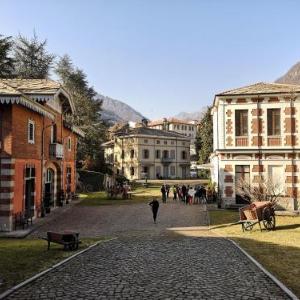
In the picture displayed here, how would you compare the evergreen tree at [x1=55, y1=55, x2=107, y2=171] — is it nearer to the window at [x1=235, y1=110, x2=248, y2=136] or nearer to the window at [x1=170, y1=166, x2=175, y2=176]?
the window at [x1=170, y1=166, x2=175, y2=176]

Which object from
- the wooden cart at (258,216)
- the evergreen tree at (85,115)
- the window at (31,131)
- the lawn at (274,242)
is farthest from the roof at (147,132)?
the wooden cart at (258,216)

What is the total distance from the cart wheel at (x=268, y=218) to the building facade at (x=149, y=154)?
54.7 metres

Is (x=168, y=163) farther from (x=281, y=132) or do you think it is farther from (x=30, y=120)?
(x=30, y=120)

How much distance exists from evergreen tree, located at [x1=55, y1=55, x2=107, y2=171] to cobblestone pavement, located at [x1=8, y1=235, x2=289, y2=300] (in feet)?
137

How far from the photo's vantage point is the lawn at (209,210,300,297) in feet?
36.8

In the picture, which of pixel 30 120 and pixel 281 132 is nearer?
pixel 30 120

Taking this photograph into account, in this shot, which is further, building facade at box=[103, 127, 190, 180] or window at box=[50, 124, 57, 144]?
building facade at box=[103, 127, 190, 180]

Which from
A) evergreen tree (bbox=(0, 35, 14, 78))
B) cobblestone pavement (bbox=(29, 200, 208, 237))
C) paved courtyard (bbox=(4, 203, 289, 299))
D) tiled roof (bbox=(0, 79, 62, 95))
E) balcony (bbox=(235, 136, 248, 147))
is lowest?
cobblestone pavement (bbox=(29, 200, 208, 237))

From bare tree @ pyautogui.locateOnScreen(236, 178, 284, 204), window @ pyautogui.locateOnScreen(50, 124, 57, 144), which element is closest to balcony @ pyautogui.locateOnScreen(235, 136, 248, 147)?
bare tree @ pyautogui.locateOnScreen(236, 178, 284, 204)

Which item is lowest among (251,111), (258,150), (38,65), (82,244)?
(82,244)

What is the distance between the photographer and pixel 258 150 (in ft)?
91.7

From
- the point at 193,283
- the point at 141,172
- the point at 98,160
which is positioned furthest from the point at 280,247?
the point at 141,172

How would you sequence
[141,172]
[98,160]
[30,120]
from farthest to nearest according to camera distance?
[141,172] → [98,160] → [30,120]

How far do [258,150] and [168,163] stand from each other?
52519 millimetres
